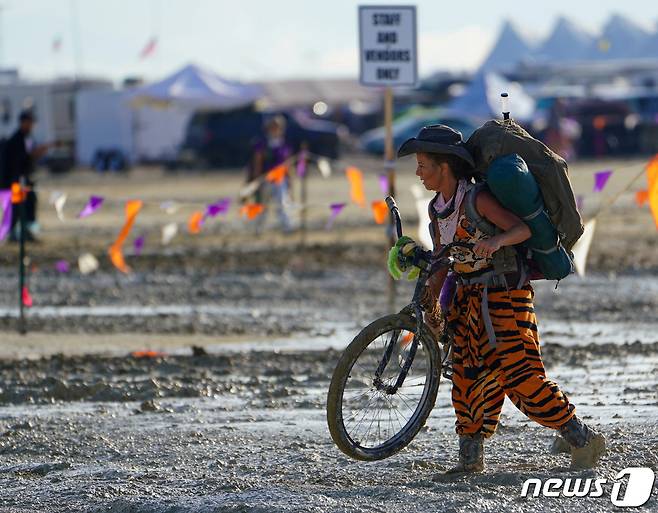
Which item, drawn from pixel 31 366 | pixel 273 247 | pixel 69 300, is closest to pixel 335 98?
pixel 273 247

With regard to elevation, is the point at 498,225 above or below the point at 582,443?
above

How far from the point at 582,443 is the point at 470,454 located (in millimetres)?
529

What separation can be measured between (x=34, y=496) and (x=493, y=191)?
8.42 feet

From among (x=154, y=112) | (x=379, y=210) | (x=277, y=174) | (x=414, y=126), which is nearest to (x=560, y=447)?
(x=379, y=210)

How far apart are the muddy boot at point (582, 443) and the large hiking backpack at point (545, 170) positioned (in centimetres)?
90

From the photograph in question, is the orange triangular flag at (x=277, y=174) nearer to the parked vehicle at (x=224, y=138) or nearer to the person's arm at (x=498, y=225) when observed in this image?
the person's arm at (x=498, y=225)

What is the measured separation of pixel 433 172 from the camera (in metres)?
6.61

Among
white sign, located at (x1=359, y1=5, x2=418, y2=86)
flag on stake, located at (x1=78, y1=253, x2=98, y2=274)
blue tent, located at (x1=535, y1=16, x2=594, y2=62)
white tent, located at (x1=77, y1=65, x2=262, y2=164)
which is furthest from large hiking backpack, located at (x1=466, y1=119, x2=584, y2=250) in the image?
blue tent, located at (x1=535, y1=16, x2=594, y2=62)

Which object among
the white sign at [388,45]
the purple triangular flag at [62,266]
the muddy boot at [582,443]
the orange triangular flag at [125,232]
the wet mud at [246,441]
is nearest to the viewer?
the wet mud at [246,441]

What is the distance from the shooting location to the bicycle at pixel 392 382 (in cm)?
660

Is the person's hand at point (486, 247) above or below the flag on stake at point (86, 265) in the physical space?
above

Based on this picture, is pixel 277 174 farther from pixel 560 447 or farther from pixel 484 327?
pixel 484 327

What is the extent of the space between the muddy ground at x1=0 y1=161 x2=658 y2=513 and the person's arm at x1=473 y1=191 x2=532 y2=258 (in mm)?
1094

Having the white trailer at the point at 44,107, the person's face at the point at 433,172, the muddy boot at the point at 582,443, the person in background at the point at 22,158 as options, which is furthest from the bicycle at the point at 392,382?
the white trailer at the point at 44,107
